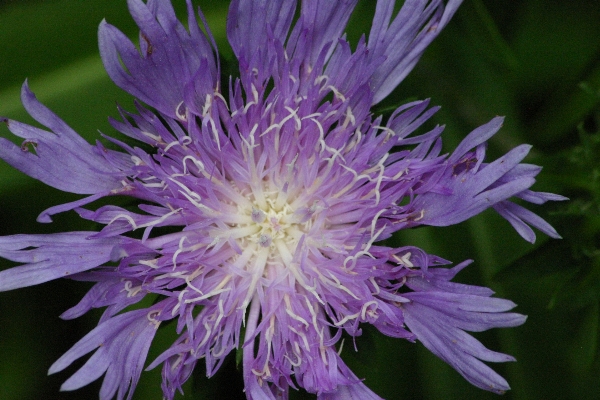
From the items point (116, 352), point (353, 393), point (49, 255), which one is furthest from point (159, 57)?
point (353, 393)

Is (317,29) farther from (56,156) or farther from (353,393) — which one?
(353,393)

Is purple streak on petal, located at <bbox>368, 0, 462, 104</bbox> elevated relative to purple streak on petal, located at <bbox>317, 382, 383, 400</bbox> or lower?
elevated

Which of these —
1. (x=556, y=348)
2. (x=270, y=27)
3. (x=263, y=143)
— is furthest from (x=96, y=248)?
(x=556, y=348)

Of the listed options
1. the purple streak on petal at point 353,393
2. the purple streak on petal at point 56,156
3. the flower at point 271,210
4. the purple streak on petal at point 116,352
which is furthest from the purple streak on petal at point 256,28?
the purple streak on petal at point 353,393

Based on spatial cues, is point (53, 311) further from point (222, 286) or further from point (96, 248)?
point (222, 286)

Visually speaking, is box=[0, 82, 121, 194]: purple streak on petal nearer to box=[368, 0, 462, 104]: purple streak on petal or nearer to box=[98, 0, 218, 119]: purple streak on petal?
box=[98, 0, 218, 119]: purple streak on petal

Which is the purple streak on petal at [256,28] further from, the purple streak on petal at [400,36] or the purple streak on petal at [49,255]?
the purple streak on petal at [49,255]

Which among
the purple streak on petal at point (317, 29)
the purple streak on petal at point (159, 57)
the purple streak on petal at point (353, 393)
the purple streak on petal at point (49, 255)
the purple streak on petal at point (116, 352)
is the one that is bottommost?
the purple streak on petal at point (353, 393)

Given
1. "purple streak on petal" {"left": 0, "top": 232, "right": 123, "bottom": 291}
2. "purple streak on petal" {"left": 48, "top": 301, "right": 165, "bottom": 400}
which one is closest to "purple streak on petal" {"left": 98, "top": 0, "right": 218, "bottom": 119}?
"purple streak on petal" {"left": 0, "top": 232, "right": 123, "bottom": 291}
